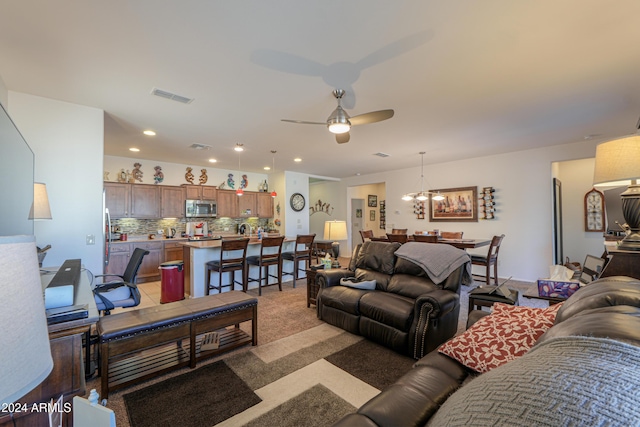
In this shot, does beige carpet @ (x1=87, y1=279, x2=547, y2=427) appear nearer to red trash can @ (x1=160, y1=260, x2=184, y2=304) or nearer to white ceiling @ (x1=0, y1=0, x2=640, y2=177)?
red trash can @ (x1=160, y1=260, x2=184, y2=304)

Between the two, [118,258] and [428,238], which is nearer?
[428,238]

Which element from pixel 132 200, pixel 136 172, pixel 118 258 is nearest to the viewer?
pixel 118 258

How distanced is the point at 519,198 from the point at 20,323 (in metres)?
6.92

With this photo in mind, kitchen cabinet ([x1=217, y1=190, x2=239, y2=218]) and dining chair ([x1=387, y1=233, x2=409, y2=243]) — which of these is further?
kitchen cabinet ([x1=217, y1=190, x2=239, y2=218])

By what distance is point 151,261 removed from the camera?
5836 mm

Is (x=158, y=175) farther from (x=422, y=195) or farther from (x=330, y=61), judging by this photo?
(x=422, y=195)

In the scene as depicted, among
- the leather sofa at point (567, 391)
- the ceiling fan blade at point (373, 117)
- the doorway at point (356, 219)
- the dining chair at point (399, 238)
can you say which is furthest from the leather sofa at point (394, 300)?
the doorway at point (356, 219)

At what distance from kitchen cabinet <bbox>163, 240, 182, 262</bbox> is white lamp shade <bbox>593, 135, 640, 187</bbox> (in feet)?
22.5

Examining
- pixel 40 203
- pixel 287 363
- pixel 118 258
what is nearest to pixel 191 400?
pixel 287 363

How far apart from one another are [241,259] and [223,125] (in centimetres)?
212

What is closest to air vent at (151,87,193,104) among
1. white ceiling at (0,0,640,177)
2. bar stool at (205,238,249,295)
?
white ceiling at (0,0,640,177)

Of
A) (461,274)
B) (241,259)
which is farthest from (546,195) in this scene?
(241,259)

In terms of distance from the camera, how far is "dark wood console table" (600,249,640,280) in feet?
5.63

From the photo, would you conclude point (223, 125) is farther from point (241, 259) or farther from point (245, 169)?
point (245, 169)
